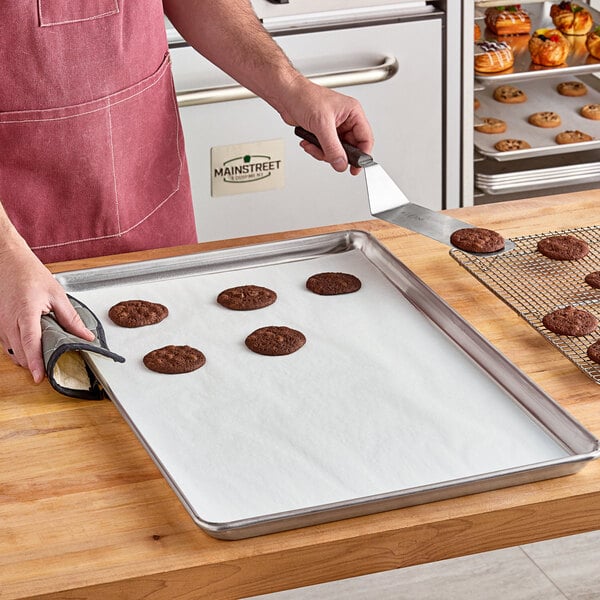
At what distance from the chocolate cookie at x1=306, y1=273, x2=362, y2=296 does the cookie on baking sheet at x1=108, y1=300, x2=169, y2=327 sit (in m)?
0.19

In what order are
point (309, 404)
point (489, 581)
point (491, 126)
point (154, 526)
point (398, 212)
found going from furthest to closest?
point (491, 126), point (489, 581), point (398, 212), point (309, 404), point (154, 526)

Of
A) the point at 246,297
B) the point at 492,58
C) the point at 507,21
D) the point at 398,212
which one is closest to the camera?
the point at 246,297

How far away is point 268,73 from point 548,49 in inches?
46.4

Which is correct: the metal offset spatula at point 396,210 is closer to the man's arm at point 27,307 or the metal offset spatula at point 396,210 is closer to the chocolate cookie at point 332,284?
the chocolate cookie at point 332,284

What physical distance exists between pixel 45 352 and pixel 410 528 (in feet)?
1.44

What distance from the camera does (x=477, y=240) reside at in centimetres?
140

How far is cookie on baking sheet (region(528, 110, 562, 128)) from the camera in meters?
2.65

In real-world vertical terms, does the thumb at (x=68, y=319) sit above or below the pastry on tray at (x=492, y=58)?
above

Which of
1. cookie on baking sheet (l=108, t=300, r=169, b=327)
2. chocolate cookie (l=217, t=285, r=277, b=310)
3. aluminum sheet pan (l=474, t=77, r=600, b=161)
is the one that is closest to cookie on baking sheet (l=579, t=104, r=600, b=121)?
aluminum sheet pan (l=474, t=77, r=600, b=161)

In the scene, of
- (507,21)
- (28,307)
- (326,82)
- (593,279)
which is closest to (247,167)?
(326,82)

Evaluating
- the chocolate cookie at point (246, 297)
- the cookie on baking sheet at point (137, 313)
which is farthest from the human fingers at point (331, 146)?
the cookie on baking sheet at point (137, 313)

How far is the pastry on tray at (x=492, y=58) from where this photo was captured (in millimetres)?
2525

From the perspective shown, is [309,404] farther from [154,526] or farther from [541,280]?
[541,280]

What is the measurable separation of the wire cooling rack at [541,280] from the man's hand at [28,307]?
0.51 metres
